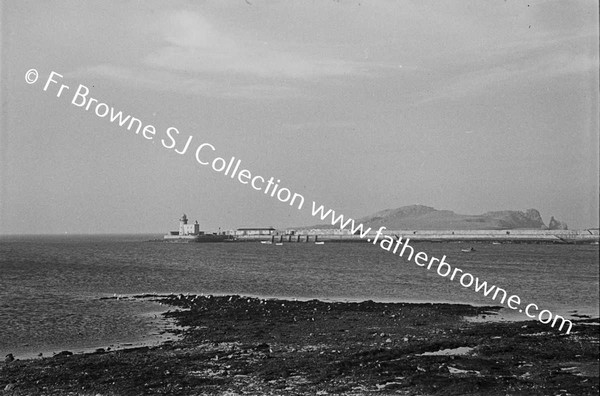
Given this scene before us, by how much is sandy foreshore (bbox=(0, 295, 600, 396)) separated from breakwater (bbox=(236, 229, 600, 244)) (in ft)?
415

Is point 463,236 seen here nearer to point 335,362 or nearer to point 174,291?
point 174,291

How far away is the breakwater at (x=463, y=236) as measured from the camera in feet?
474

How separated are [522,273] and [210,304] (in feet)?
113

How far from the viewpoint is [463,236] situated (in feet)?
534

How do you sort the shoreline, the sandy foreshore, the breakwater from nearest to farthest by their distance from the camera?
the sandy foreshore → the shoreline → the breakwater

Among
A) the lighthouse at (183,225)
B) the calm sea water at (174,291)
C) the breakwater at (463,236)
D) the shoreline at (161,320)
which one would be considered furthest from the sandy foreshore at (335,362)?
the lighthouse at (183,225)

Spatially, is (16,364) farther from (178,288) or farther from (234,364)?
(178,288)

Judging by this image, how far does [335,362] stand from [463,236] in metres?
153

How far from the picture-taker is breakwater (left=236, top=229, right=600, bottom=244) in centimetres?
14438

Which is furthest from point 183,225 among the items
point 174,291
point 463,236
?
point 174,291

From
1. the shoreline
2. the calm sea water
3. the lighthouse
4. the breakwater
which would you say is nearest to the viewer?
the shoreline

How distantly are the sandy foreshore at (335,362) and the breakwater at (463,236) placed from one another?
126 m

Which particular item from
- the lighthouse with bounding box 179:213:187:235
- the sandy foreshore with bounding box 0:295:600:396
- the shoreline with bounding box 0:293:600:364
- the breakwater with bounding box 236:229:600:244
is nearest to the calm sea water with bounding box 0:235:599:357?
the shoreline with bounding box 0:293:600:364

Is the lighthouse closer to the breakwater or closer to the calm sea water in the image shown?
the breakwater
